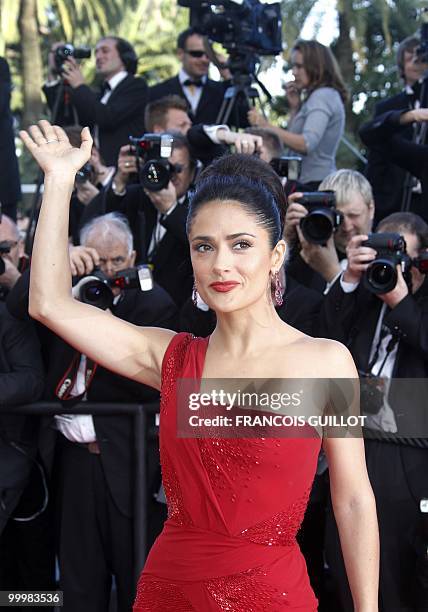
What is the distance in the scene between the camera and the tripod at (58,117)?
6329 mm

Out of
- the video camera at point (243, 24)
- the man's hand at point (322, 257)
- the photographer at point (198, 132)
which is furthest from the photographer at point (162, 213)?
the video camera at point (243, 24)

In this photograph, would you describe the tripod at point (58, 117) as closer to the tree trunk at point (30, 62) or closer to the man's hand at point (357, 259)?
the man's hand at point (357, 259)

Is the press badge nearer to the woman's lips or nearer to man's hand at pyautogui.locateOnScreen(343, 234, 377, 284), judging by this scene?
man's hand at pyautogui.locateOnScreen(343, 234, 377, 284)

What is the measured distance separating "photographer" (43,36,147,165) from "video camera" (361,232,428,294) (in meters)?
2.87

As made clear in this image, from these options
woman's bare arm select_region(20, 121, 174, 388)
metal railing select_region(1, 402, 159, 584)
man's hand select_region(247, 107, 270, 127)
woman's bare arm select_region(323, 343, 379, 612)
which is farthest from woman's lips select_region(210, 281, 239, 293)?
man's hand select_region(247, 107, 270, 127)

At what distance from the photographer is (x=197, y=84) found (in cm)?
652

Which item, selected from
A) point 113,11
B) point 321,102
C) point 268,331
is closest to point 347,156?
point 321,102

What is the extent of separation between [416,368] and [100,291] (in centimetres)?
138

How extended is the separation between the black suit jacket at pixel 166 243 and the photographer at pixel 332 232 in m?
0.54

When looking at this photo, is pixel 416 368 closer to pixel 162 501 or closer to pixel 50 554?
pixel 162 501

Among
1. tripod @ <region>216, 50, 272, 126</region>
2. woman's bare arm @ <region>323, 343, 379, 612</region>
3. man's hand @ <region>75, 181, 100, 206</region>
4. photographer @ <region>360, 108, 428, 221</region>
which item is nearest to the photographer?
woman's bare arm @ <region>323, 343, 379, 612</region>

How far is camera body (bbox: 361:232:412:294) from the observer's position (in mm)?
4047

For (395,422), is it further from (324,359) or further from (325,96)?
(325,96)

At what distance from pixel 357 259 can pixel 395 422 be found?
0.69m
